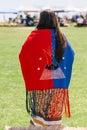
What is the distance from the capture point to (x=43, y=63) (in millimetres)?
4988

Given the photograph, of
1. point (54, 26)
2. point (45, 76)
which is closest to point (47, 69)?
point (45, 76)

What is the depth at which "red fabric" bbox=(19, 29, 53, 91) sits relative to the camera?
495 cm

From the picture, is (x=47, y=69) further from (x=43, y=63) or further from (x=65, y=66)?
(x=65, y=66)

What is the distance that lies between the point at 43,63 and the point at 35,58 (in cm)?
10

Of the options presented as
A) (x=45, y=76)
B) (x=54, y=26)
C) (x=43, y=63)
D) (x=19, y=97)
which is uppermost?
(x=54, y=26)

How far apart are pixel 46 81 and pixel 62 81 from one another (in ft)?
0.57

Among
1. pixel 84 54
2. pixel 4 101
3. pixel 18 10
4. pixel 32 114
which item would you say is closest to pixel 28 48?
pixel 32 114

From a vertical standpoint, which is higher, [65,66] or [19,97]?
[65,66]

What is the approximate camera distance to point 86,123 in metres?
7.41

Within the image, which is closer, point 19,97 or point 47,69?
point 47,69

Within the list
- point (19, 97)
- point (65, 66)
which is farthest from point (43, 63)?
point (19, 97)

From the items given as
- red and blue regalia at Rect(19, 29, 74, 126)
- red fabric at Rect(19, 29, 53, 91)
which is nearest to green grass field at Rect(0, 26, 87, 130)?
red and blue regalia at Rect(19, 29, 74, 126)

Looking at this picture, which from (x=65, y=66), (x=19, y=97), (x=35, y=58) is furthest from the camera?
(x=19, y=97)

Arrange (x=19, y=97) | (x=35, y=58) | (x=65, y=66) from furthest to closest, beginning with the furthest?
(x=19, y=97) < (x=65, y=66) < (x=35, y=58)
